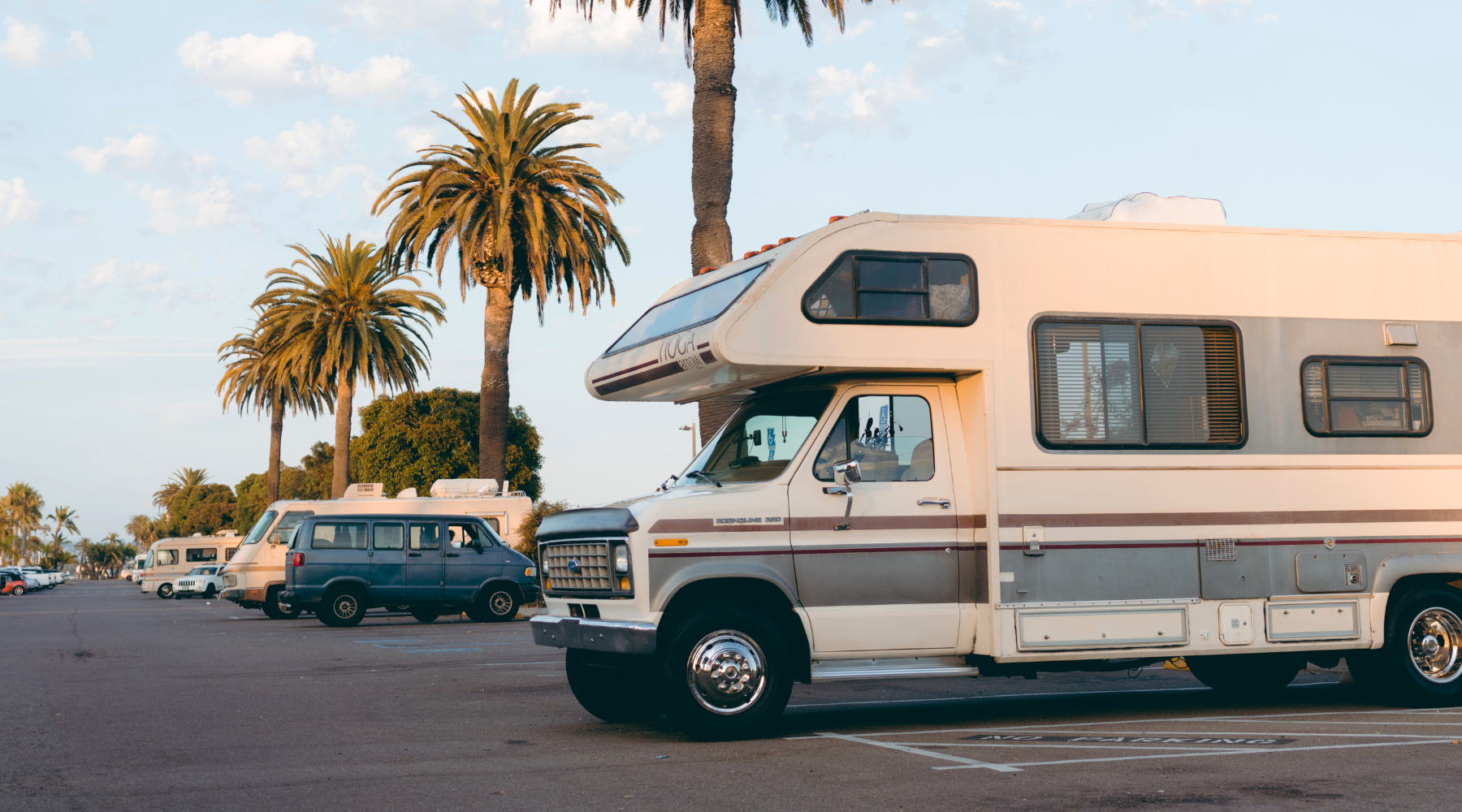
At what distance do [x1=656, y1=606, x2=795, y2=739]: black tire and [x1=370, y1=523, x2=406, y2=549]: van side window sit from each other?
15717 mm

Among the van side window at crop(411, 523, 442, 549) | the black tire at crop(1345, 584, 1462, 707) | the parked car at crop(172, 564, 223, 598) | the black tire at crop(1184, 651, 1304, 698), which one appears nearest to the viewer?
the black tire at crop(1345, 584, 1462, 707)

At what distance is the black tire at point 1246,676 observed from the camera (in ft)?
36.3

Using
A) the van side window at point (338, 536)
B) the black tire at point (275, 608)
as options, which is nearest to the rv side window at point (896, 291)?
the van side window at point (338, 536)

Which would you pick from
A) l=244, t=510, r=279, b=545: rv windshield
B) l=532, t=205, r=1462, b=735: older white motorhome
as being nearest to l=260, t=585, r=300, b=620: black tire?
l=244, t=510, r=279, b=545: rv windshield

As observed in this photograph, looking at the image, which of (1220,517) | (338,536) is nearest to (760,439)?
(1220,517)

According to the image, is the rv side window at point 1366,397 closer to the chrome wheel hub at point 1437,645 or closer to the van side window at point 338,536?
the chrome wheel hub at point 1437,645

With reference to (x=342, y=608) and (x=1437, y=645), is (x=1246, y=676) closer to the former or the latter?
(x=1437, y=645)

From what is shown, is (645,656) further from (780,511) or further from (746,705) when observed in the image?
(780,511)

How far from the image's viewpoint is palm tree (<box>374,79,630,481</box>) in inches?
1257

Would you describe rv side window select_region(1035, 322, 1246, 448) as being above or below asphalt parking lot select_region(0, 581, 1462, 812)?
above

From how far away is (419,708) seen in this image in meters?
11.0

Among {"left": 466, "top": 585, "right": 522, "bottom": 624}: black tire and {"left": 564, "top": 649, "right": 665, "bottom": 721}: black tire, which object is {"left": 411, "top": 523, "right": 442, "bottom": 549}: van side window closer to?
{"left": 466, "top": 585, "right": 522, "bottom": 624}: black tire

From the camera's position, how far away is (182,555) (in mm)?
53625

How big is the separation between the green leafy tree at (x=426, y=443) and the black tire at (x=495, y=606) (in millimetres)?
34224
